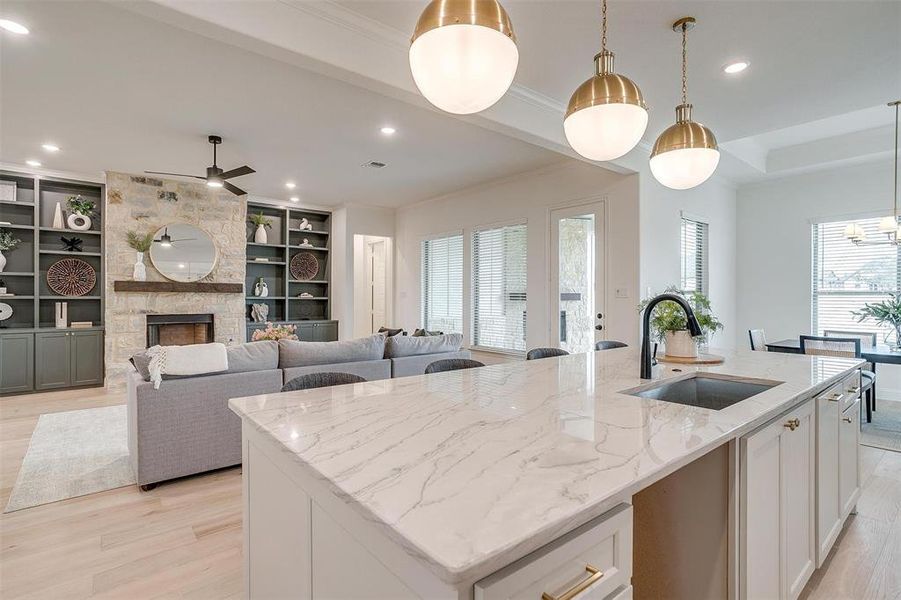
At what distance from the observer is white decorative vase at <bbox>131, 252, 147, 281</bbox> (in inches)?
231

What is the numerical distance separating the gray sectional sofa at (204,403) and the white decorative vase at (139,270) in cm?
326

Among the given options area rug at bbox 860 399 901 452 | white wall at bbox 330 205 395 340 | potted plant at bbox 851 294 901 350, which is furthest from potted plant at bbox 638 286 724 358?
white wall at bbox 330 205 395 340

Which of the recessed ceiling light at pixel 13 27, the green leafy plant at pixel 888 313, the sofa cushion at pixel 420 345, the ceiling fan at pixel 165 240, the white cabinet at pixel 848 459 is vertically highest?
the recessed ceiling light at pixel 13 27

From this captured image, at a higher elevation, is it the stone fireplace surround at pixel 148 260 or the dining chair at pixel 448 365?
the stone fireplace surround at pixel 148 260

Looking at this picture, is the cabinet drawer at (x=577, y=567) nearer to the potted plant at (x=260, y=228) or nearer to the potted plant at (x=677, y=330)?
the potted plant at (x=677, y=330)

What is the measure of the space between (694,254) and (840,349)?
6.05 ft

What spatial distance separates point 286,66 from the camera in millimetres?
3043

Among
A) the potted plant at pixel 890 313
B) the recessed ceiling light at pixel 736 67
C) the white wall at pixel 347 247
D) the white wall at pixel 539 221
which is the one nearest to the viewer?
the recessed ceiling light at pixel 736 67

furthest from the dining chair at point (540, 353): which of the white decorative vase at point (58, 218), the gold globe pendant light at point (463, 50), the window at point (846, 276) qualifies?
the white decorative vase at point (58, 218)

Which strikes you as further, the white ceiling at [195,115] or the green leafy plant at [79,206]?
the green leafy plant at [79,206]

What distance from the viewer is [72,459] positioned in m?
3.40

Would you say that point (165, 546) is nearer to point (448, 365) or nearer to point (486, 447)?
point (448, 365)

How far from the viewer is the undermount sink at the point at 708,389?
190 centimetres

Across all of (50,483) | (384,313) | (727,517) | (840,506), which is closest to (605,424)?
(727,517)
